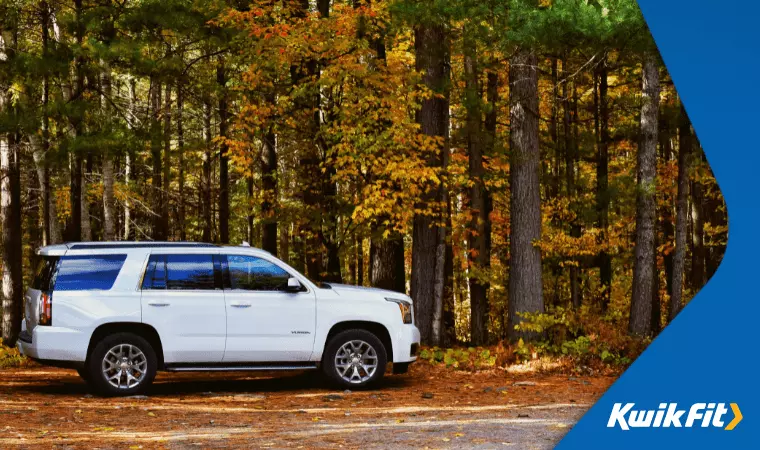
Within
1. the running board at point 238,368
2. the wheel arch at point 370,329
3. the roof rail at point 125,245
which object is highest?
the roof rail at point 125,245

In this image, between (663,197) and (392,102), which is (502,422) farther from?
(663,197)

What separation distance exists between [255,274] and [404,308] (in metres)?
2.16

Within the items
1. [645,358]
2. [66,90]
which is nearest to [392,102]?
[66,90]

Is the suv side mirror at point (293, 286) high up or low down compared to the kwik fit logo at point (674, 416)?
up

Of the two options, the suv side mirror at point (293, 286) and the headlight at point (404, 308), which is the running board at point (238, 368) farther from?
the headlight at point (404, 308)

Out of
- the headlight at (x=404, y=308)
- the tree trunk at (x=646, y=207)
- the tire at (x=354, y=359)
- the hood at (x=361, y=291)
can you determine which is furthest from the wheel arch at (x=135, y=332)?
the tree trunk at (x=646, y=207)

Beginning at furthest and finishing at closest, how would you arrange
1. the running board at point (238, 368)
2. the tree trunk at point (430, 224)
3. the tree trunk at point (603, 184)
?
the tree trunk at point (603, 184) < the tree trunk at point (430, 224) < the running board at point (238, 368)

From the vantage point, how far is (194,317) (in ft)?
40.8

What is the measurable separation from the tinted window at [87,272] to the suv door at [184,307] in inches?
17.0

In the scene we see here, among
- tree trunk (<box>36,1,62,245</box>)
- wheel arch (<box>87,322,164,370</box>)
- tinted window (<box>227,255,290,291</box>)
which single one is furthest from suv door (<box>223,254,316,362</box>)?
tree trunk (<box>36,1,62,245</box>)

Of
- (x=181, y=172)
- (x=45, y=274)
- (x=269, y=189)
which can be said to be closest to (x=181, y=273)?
(x=45, y=274)

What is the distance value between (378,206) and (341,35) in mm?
3632

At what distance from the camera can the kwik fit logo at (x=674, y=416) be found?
27.2 feet

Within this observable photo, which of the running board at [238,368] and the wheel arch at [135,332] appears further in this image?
the running board at [238,368]
